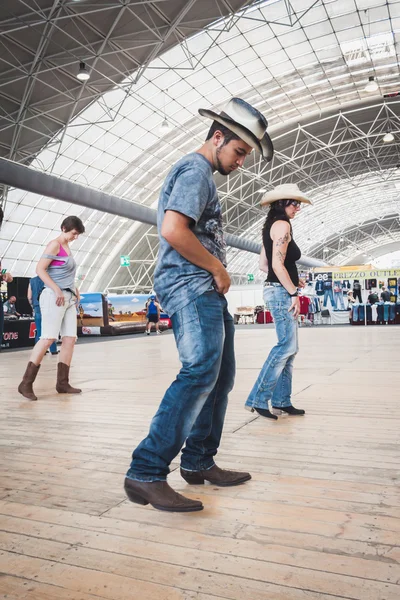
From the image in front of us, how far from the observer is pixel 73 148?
23.5 meters

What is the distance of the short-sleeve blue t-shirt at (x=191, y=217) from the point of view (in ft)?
5.82

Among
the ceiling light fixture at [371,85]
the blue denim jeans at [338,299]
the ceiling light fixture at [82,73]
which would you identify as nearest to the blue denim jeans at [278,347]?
the ceiling light fixture at [82,73]

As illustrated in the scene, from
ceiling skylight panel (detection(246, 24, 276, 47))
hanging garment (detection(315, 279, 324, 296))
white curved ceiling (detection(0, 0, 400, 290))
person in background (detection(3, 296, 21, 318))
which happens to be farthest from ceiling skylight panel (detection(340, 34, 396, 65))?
person in background (detection(3, 296, 21, 318))

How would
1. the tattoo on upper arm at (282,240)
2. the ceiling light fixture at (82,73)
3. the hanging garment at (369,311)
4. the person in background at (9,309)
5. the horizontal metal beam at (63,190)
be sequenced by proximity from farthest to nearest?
the hanging garment at (369,311) < the ceiling light fixture at (82,73) < the horizontal metal beam at (63,190) < the person in background at (9,309) < the tattoo on upper arm at (282,240)

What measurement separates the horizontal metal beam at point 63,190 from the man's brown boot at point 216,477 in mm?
14706

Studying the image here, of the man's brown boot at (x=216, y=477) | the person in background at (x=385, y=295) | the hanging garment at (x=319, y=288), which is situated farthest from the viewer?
the hanging garment at (x=319, y=288)

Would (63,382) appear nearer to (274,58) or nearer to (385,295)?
(385,295)

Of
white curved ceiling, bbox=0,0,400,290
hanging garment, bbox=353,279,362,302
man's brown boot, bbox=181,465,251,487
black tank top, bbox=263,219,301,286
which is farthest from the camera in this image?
hanging garment, bbox=353,279,362,302

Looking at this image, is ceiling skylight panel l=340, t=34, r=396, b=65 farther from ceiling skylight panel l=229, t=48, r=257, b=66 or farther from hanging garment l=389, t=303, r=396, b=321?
hanging garment l=389, t=303, r=396, b=321

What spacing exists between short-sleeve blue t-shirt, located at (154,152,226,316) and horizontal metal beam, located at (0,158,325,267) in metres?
14.6

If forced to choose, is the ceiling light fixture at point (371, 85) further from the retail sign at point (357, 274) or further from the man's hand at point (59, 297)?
the man's hand at point (59, 297)

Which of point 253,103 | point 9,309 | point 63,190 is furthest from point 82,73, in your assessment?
point 253,103

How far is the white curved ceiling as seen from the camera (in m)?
19.2

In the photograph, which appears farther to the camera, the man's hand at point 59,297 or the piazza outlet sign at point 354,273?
the piazza outlet sign at point 354,273
